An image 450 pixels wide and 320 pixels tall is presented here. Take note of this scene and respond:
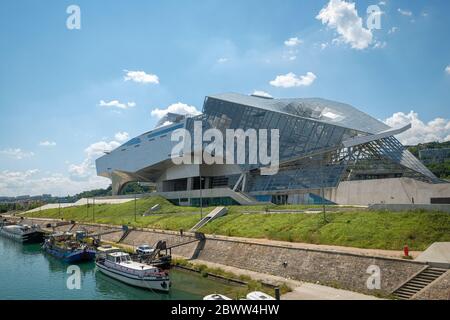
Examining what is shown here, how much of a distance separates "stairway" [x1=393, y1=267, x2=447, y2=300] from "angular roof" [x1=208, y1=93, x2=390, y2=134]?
39010 mm

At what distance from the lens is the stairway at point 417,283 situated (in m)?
20.7

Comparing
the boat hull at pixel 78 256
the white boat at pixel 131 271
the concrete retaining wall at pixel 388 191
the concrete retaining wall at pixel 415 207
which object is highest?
the concrete retaining wall at pixel 388 191

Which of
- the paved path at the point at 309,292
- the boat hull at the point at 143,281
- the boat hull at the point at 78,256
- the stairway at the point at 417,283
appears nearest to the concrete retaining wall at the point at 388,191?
the stairway at the point at 417,283

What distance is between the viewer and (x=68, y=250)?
1751 inches

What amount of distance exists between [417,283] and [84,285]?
2602cm

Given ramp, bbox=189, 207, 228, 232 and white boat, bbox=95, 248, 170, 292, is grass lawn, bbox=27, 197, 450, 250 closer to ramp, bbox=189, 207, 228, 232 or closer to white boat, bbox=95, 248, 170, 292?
ramp, bbox=189, 207, 228, 232

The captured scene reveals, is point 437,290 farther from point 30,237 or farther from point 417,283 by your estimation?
point 30,237

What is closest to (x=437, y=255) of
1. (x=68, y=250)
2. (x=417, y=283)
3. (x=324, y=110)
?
(x=417, y=283)

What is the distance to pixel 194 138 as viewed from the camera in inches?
3041

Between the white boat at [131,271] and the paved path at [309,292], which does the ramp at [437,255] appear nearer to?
the paved path at [309,292]

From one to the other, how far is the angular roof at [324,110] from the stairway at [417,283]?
39.0m

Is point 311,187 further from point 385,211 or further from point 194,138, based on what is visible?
point 194,138
